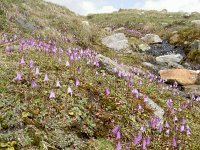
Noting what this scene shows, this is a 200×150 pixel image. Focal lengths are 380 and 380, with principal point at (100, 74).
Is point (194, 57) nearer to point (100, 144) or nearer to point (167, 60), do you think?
point (167, 60)

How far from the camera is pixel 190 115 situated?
435 inches

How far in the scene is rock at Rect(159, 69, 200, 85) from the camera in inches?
648

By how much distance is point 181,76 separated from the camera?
16891mm

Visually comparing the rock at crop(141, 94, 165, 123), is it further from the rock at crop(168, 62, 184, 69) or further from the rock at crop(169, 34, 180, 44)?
the rock at crop(169, 34, 180, 44)

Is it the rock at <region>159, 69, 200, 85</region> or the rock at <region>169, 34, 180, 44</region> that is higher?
the rock at <region>169, 34, 180, 44</region>

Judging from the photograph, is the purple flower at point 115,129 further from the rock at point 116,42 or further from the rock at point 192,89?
the rock at point 116,42

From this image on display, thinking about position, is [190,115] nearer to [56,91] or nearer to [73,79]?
[73,79]

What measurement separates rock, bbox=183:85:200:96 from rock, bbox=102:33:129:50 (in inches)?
378

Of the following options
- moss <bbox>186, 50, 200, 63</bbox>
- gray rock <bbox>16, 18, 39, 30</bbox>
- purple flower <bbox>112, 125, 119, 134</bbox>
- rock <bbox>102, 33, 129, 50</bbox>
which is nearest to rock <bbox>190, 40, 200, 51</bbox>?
moss <bbox>186, 50, 200, 63</bbox>

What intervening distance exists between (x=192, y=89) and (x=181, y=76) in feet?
4.99

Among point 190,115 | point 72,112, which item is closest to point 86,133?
point 72,112

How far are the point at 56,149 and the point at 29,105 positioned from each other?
1.20 meters

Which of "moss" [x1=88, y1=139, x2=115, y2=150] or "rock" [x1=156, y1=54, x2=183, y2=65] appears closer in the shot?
"moss" [x1=88, y1=139, x2=115, y2=150]

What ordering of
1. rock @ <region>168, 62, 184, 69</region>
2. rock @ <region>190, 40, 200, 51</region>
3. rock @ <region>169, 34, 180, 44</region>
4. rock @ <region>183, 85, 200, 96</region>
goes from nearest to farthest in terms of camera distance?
rock @ <region>183, 85, 200, 96</region> → rock @ <region>168, 62, 184, 69</region> → rock @ <region>190, 40, 200, 51</region> → rock @ <region>169, 34, 180, 44</region>
